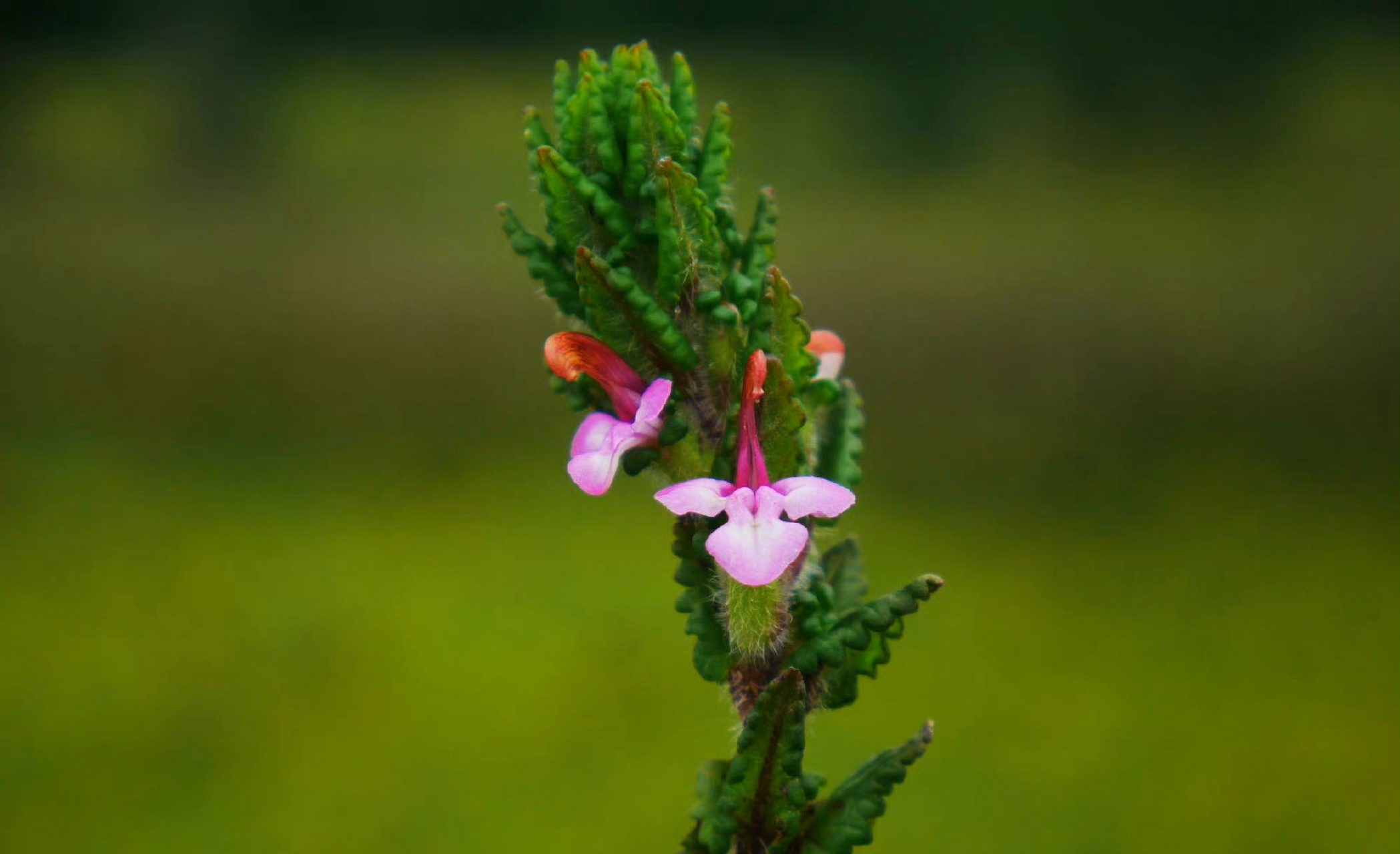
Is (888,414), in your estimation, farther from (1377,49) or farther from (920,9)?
(1377,49)

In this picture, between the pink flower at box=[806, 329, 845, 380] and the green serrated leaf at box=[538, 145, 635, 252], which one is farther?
the pink flower at box=[806, 329, 845, 380]

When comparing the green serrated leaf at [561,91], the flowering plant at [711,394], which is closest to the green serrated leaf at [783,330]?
the flowering plant at [711,394]

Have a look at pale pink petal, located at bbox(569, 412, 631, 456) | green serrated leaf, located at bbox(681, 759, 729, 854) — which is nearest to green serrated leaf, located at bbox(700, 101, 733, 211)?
pale pink petal, located at bbox(569, 412, 631, 456)

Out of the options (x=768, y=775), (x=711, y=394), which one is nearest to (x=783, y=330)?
(x=711, y=394)

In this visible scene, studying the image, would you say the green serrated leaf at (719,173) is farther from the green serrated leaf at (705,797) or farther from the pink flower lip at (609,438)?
the green serrated leaf at (705,797)

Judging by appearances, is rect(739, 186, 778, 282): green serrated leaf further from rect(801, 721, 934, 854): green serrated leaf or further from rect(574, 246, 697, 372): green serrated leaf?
rect(801, 721, 934, 854): green serrated leaf

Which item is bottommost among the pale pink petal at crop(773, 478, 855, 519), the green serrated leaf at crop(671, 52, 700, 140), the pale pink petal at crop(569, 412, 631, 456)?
the pale pink petal at crop(773, 478, 855, 519)

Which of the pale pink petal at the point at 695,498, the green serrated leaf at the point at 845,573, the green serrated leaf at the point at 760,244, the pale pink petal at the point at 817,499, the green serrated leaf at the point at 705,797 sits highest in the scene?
the green serrated leaf at the point at 760,244
